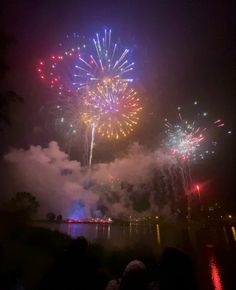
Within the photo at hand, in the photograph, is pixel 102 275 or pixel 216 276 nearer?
pixel 102 275

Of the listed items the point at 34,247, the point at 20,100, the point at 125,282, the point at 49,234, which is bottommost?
the point at 125,282

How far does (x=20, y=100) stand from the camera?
20.5 meters

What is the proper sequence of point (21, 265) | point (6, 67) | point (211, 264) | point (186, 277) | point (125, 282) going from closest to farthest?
point (186, 277) → point (125, 282) → point (6, 67) → point (21, 265) → point (211, 264)

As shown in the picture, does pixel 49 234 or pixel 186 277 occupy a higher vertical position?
pixel 49 234

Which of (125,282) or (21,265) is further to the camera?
(21,265)

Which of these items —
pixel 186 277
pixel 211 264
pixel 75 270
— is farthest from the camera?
pixel 211 264

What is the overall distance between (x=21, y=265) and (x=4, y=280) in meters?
20.2

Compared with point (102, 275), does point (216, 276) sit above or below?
below

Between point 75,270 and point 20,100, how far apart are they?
17.5 metres

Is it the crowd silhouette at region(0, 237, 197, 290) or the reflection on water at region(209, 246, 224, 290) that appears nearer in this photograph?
the crowd silhouette at region(0, 237, 197, 290)

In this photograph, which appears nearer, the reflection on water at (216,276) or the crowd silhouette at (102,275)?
the crowd silhouette at (102,275)

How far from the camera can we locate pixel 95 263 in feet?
23.5

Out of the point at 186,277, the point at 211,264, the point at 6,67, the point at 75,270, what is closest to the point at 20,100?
the point at 6,67

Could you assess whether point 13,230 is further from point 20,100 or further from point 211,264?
point 211,264
